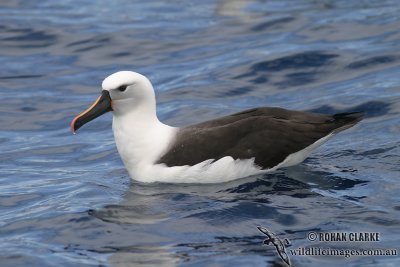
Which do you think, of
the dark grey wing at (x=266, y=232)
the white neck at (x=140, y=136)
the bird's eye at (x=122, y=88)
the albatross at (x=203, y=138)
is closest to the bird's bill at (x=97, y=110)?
the albatross at (x=203, y=138)

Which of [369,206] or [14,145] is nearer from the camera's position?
[369,206]

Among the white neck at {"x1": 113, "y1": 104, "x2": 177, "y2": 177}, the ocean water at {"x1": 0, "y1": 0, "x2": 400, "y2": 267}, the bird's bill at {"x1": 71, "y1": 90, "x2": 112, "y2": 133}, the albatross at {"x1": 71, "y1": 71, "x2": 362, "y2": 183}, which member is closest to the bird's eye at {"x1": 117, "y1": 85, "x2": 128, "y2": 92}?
the albatross at {"x1": 71, "y1": 71, "x2": 362, "y2": 183}

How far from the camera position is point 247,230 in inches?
352

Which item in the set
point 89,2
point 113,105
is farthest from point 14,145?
point 89,2

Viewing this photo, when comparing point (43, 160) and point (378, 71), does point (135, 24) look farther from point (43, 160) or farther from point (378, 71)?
point (43, 160)

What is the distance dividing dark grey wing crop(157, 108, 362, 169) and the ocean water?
0.30 m

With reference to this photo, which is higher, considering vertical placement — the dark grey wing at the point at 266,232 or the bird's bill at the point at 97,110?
the bird's bill at the point at 97,110

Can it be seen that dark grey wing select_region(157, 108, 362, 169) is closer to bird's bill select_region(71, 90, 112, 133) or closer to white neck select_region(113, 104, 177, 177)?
white neck select_region(113, 104, 177, 177)

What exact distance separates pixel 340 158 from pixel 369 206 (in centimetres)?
182

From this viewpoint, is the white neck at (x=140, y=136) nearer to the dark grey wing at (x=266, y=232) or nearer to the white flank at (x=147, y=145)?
the white flank at (x=147, y=145)

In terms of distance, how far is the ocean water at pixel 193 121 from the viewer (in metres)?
8.80

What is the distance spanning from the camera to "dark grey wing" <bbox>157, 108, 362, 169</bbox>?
1012cm

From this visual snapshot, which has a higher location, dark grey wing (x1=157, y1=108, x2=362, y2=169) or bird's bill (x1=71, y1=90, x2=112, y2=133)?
bird's bill (x1=71, y1=90, x2=112, y2=133)

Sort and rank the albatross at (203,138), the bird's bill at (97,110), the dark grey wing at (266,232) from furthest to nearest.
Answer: the bird's bill at (97,110) < the albatross at (203,138) < the dark grey wing at (266,232)
